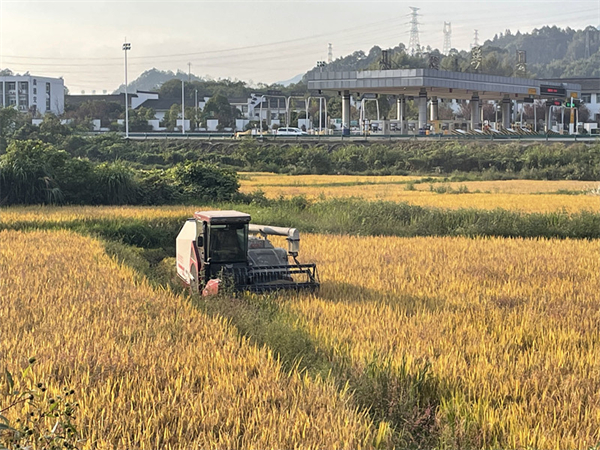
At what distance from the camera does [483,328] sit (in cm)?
972

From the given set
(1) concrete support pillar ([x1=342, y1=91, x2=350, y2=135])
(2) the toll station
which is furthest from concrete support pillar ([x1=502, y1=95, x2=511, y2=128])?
(1) concrete support pillar ([x1=342, y1=91, x2=350, y2=135])

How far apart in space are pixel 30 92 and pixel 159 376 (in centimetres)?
11066

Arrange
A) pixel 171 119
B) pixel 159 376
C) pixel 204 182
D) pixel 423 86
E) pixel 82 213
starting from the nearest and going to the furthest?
pixel 159 376, pixel 82 213, pixel 204 182, pixel 423 86, pixel 171 119

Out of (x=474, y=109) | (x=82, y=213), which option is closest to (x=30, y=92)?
(x=474, y=109)

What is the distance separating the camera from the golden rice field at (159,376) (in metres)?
5.98

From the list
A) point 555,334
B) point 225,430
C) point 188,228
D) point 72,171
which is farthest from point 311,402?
point 72,171

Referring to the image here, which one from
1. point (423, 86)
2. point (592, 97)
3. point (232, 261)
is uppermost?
point (592, 97)

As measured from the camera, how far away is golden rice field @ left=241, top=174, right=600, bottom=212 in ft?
87.6

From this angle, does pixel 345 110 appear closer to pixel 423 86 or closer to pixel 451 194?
pixel 423 86

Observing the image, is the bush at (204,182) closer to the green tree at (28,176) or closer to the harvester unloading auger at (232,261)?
the green tree at (28,176)

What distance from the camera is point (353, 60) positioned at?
609 ft

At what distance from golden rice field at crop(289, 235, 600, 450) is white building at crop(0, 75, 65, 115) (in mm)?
100744

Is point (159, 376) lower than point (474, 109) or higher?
lower

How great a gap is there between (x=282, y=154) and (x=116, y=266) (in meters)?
44.9
